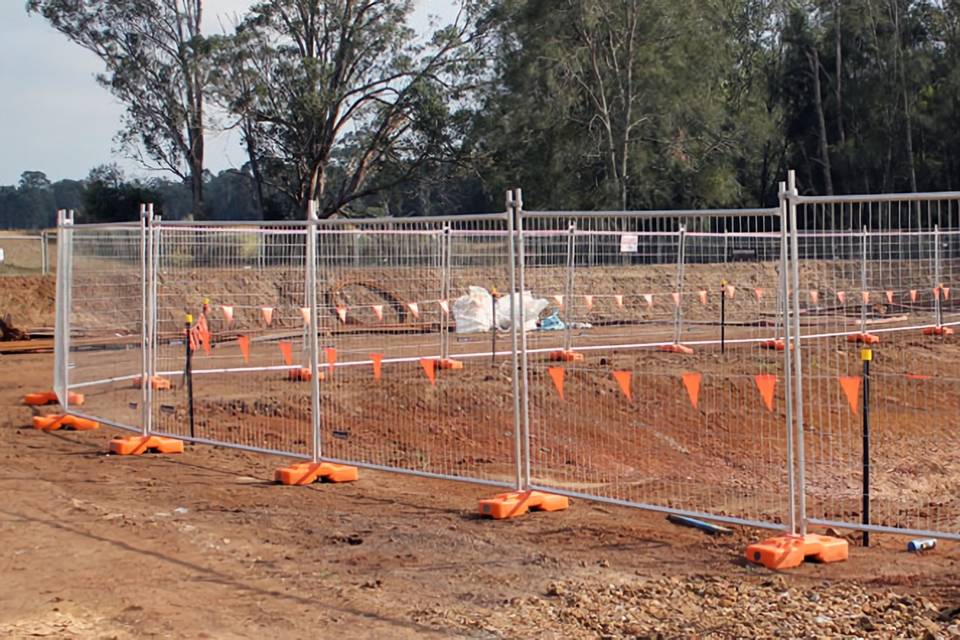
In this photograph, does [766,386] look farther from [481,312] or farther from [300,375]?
[481,312]

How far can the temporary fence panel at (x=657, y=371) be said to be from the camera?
10.3 m

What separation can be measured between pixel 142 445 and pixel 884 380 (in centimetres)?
1041

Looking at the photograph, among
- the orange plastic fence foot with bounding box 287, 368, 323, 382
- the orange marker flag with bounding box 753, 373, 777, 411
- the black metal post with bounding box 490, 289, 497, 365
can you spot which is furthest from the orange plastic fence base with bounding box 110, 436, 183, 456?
the orange marker flag with bounding box 753, 373, 777, 411

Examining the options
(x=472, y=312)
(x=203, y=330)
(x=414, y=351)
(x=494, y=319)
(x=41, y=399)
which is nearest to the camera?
(x=203, y=330)

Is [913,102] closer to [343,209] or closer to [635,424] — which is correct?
[343,209]

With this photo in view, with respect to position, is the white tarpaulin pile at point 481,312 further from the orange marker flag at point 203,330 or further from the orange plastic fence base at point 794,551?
the orange plastic fence base at point 794,551

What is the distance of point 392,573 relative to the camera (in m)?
6.59

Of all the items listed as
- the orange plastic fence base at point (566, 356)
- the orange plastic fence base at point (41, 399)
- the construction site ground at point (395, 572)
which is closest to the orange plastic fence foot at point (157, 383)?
the construction site ground at point (395, 572)

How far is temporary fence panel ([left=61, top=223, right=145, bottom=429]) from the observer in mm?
11492

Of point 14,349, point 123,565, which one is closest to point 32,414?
point 123,565

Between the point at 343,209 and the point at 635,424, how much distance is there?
37.0 meters

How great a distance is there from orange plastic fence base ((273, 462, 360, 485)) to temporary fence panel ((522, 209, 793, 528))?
1805mm

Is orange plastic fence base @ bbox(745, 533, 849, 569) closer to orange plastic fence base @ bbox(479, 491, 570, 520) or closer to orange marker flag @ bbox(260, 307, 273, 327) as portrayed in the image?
orange plastic fence base @ bbox(479, 491, 570, 520)

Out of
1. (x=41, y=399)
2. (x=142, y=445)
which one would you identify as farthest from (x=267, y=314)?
(x=41, y=399)
